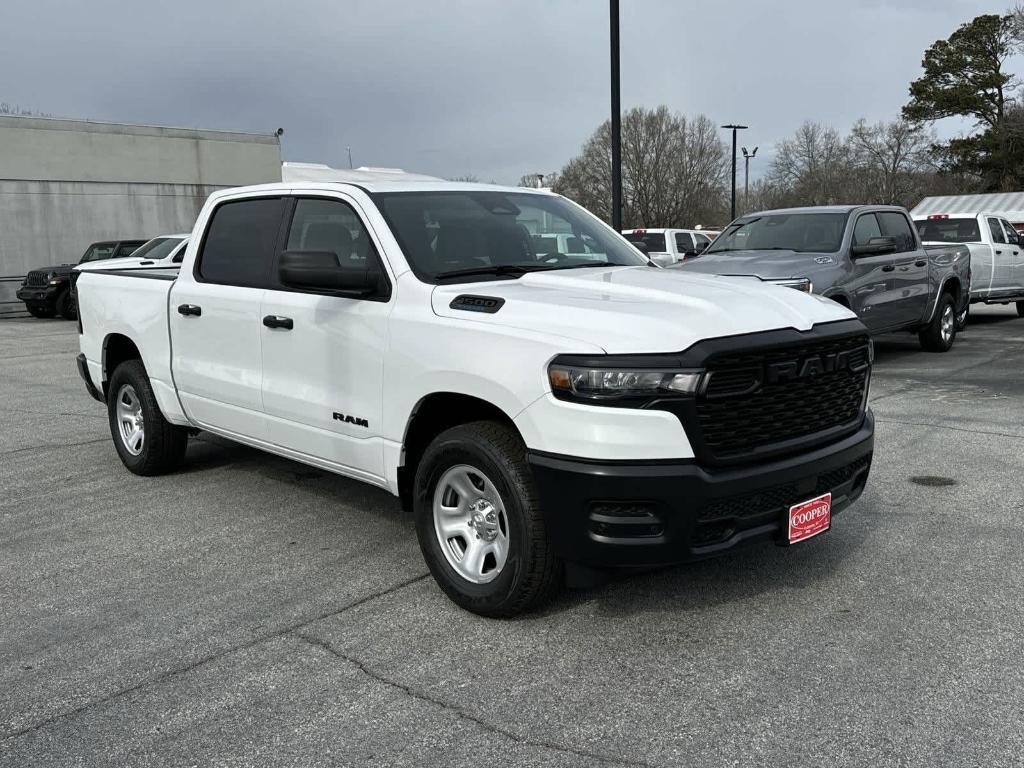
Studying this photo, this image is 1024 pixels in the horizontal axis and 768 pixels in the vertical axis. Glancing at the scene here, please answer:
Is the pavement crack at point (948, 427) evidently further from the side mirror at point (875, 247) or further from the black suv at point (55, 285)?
the black suv at point (55, 285)

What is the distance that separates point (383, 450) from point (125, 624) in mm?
1343

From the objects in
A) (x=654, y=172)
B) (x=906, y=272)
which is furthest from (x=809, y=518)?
(x=654, y=172)

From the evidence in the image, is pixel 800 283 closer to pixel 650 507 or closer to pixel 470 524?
pixel 470 524

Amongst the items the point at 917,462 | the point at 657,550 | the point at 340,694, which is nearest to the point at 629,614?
the point at 657,550

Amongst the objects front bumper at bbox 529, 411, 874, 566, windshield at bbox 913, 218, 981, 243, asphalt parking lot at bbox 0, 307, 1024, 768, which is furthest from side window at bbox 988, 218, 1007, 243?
front bumper at bbox 529, 411, 874, 566

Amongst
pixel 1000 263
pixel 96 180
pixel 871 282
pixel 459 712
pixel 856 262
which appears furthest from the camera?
pixel 96 180

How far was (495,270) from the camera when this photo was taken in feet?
15.3

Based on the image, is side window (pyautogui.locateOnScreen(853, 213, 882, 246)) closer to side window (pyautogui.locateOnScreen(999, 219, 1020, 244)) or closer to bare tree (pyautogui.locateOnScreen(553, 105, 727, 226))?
side window (pyautogui.locateOnScreen(999, 219, 1020, 244))

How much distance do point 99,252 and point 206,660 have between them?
2136 cm

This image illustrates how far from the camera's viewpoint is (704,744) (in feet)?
9.99

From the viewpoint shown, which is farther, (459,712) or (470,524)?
(470,524)

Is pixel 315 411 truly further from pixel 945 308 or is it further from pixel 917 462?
pixel 945 308

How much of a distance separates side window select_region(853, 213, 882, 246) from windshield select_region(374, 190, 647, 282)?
5.88 meters

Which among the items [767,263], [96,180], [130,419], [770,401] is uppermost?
[96,180]
